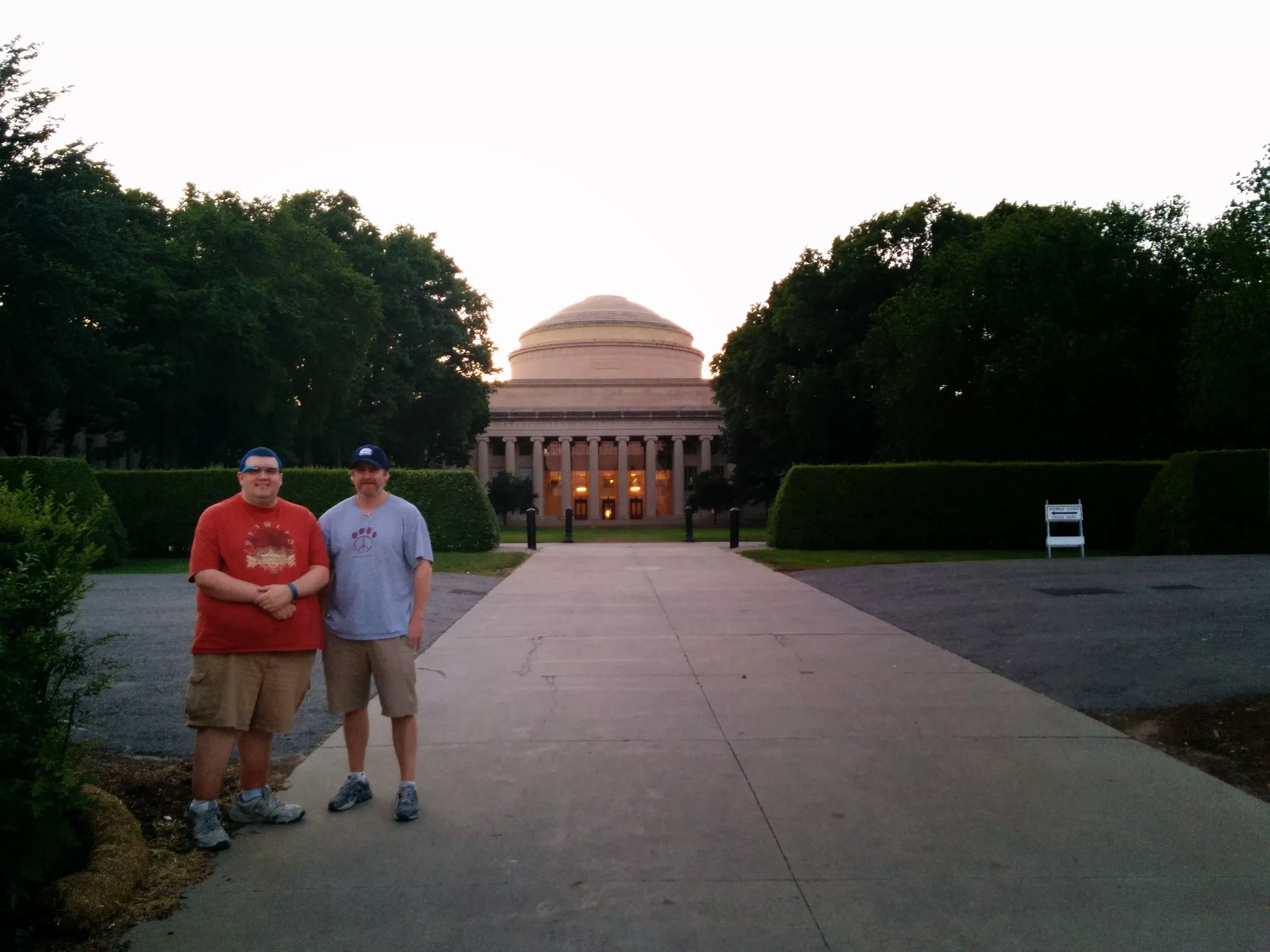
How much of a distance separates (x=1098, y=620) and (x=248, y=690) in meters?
9.75

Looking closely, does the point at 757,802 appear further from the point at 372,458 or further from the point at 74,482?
the point at 74,482

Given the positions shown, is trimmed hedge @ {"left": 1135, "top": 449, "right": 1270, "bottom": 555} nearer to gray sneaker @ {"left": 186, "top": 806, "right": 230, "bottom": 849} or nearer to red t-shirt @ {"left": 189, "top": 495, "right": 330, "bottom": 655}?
red t-shirt @ {"left": 189, "top": 495, "right": 330, "bottom": 655}

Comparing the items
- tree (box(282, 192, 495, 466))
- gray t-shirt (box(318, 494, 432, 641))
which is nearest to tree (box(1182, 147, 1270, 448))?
gray t-shirt (box(318, 494, 432, 641))

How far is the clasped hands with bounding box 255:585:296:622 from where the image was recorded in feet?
15.0

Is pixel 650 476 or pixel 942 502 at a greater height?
pixel 650 476

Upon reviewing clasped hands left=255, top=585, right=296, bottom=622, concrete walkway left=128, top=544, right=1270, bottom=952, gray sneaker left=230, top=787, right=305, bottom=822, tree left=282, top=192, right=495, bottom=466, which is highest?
tree left=282, top=192, right=495, bottom=466

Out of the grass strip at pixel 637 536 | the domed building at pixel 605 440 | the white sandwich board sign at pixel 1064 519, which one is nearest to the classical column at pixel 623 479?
the domed building at pixel 605 440

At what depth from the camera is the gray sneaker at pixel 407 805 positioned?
4.83 meters

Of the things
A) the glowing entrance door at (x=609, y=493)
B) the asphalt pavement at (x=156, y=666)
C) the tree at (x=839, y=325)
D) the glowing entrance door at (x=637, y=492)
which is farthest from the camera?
the glowing entrance door at (x=609, y=493)

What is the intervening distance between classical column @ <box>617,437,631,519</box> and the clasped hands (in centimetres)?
7939

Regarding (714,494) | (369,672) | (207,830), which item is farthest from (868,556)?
(714,494)

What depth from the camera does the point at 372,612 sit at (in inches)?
197

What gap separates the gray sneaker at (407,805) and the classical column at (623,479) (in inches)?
3117

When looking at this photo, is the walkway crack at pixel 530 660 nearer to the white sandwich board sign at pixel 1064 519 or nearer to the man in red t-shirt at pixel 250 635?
the man in red t-shirt at pixel 250 635
